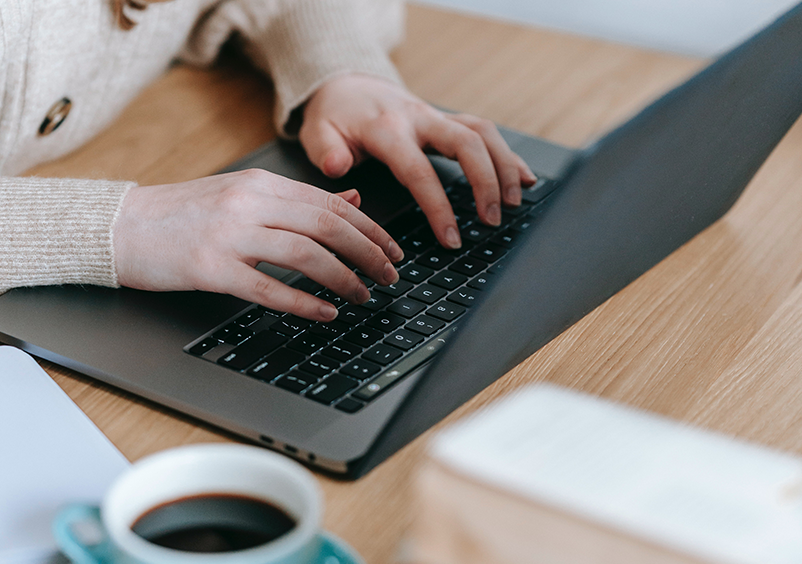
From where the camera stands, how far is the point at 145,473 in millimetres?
321

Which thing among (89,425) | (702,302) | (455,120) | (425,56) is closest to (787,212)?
(702,302)

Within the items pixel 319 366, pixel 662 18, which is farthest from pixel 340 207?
pixel 662 18

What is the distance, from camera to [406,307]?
21.2 inches

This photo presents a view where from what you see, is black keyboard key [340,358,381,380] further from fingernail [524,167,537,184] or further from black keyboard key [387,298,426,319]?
fingernail [524,167,537,184]

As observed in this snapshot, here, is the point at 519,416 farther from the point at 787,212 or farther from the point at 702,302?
the point at 787,212

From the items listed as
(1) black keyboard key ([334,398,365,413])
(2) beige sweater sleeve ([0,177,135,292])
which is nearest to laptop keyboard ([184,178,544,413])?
(1) black keyboard key ([334,398,365,413])

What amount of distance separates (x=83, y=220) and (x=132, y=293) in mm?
61

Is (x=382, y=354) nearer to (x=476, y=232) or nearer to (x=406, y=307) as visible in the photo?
(x=406, y=307)

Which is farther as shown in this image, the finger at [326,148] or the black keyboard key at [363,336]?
the finger at [326,148]

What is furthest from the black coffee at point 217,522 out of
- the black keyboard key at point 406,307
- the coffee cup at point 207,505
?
the black keyboard key at point 406,307

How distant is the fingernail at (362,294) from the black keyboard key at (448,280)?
0.19 ft

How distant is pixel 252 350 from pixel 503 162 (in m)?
0.29

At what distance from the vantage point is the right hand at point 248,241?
522mm

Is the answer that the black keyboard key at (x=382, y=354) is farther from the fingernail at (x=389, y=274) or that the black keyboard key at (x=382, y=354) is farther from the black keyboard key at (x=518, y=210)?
the black keyboard key at (x=518, y=210)
